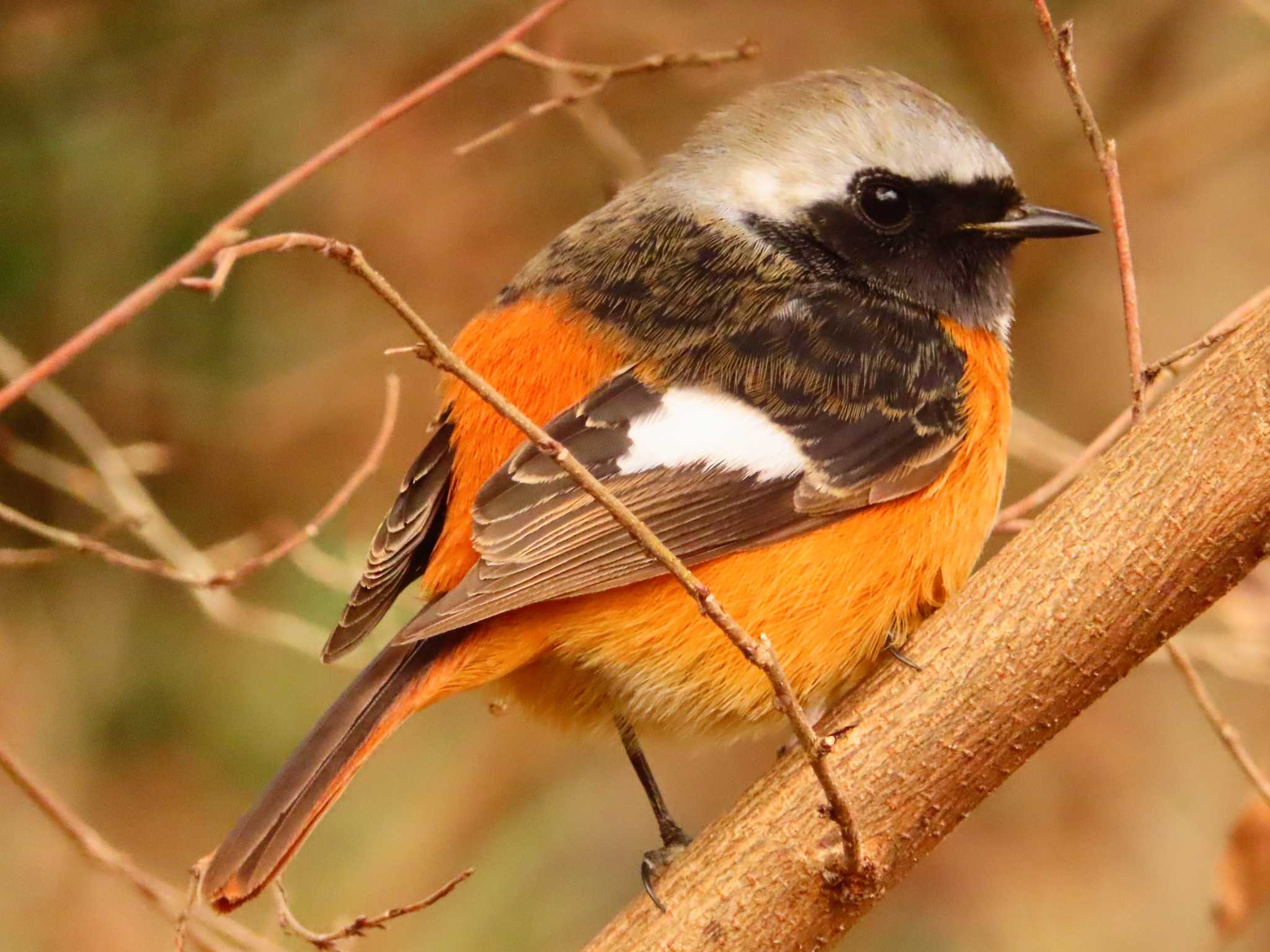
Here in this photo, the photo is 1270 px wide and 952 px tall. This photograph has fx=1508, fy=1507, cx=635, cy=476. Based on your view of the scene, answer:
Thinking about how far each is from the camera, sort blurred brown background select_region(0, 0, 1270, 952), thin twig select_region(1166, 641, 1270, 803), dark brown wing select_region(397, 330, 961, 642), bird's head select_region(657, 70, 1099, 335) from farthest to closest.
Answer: blurred brown background select_region(0, 0, 1270, 952)
bird's head select_region(657, 70, 1099, 335)
thin twig select_region(1166, 641, 1270, 803)
dark brown wing select_region(397, 330, 961, 642)

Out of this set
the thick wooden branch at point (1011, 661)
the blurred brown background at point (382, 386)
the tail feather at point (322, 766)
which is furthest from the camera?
the blurred brown background at point (382, 386)

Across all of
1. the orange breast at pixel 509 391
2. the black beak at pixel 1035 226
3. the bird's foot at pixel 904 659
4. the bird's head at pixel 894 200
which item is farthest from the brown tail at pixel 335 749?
the black beak at pixel 1035 226

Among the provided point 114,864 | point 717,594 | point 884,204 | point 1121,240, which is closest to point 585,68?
point 884,204

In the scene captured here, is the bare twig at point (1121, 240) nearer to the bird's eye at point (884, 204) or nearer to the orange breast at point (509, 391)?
the bird's eye at point (884, 204)

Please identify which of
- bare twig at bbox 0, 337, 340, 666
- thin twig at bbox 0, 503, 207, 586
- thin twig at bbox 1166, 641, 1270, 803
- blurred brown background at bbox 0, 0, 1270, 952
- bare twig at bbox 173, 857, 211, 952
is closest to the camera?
bare twig at bbox 173, 857, 211, 952

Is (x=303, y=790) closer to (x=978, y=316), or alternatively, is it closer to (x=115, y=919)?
(x=978, y=316)

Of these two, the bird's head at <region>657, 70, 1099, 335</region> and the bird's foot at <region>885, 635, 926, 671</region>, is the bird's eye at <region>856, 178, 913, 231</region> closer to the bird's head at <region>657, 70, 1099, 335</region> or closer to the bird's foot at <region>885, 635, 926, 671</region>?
the bird's head at <region>657, 70, 1099, 335</region>

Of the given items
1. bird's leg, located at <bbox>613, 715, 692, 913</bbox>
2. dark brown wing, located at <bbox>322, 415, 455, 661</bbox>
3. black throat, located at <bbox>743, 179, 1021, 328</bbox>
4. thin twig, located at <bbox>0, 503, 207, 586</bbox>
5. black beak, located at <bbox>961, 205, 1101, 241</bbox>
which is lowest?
bird's leg, located at <bbox>613, 715, 692, 913</bbox>

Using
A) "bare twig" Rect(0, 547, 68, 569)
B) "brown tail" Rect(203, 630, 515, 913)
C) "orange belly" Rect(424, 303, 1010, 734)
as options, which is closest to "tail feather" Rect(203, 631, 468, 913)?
"brown tail" Rect(203, 630, 515, 913)
